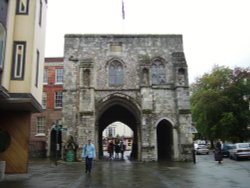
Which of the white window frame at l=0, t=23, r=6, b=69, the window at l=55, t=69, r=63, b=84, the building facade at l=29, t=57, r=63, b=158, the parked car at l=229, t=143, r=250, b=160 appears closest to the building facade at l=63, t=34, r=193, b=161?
the parked car at l=229, t=143, r=250, b=160

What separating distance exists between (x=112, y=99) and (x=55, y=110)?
472 inches

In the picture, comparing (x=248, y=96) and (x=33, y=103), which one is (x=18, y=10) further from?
(x=248, y=96)

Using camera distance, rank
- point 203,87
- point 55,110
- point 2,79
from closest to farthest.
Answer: point 2,79 < point 55,110 < point 203,87

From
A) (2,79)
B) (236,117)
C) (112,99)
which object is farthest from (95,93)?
(236,117)

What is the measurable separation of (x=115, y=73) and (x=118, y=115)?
6.34 metres

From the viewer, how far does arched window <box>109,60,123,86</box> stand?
2584 centimetres

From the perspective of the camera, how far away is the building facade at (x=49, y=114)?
33.8 m

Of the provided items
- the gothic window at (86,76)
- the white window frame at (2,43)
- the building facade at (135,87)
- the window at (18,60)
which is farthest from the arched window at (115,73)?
the white window frame at (2,43)

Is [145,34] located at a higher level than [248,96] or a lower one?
higher

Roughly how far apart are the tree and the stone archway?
1175 centimetres

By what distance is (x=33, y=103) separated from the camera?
536 inches

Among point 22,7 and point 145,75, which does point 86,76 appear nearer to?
point 145,75

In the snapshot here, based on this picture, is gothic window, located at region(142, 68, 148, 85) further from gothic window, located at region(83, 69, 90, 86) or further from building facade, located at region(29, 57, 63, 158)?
building facade, located at region(29, 57, 63, 158)

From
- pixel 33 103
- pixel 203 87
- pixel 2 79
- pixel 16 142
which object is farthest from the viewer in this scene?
pixel 203 87
